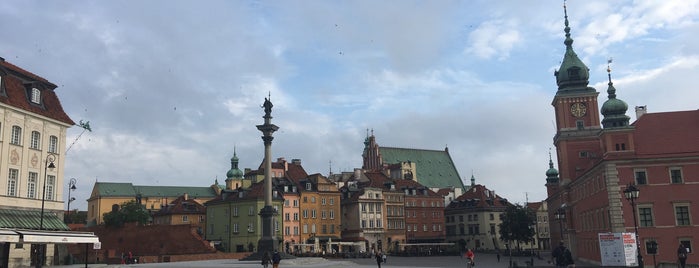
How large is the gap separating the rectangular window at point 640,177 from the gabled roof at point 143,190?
363ft

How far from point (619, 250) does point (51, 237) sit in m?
38.3

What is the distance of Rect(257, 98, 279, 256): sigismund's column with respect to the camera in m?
54.6

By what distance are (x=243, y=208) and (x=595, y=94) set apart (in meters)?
52.2

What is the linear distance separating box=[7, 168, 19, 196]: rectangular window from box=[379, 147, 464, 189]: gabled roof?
101598mm

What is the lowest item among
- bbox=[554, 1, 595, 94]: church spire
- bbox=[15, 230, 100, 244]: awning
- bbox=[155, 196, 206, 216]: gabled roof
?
bbox=[15, 230, 100, 244]: awning

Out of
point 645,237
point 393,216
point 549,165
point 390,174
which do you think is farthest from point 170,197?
point 645,237

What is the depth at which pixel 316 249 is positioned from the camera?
9200 centimetres

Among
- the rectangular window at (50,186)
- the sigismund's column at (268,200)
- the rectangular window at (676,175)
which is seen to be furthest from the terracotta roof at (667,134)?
the rectangular window at (50,186)

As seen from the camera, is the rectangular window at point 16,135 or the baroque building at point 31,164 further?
the rectangular window at point 16,135

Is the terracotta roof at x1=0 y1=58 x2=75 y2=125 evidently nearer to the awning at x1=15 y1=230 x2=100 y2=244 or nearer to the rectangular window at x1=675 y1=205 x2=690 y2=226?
the awning at x1=15 y1=230 x2=100 y2=244

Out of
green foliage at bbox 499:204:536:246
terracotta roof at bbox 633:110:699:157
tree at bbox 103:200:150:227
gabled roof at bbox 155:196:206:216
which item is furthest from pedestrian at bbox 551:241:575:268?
gabled roof at bbox 155:196:206:216

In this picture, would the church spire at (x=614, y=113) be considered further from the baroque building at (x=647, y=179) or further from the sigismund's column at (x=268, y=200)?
the sigismund's column at (x=268, y=200)

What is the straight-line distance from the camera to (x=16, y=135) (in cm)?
4256

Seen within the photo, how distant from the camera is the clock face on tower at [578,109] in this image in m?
77.1
